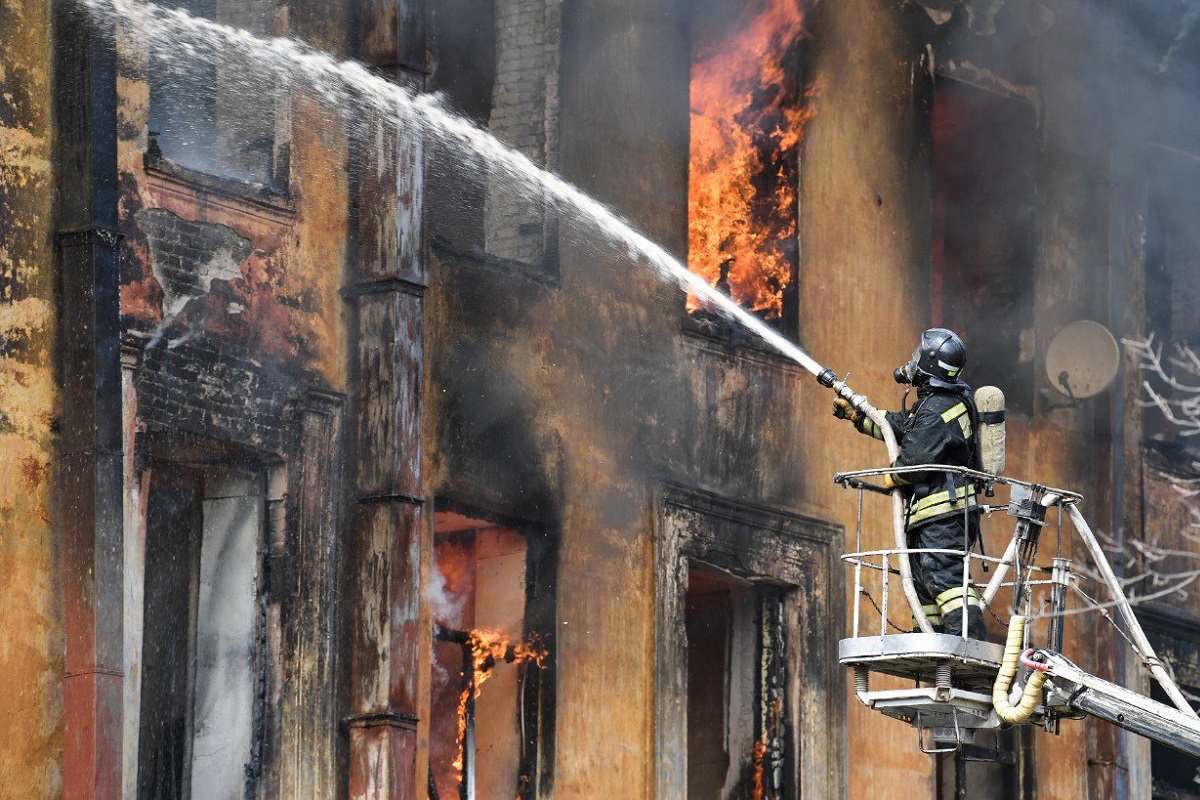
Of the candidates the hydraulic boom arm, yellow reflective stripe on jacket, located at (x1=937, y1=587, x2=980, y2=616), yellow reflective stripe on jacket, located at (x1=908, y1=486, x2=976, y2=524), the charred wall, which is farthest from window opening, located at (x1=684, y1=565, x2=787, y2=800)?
the charred wall

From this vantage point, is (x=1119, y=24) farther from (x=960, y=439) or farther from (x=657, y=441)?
(x=960, y=439)

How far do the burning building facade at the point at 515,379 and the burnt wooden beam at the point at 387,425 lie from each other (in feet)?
0.08

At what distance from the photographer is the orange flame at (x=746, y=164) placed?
1889cm

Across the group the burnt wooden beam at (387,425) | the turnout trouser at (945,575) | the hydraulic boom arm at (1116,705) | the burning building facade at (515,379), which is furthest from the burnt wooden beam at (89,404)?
the hydraulic boom arm at (1116,705)

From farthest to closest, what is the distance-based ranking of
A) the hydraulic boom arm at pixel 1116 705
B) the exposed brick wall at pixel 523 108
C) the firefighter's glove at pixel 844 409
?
the exposed brick wall at pixel 523 108
the firefighter's glove at pixel 844 409
the hydraulic boom arm at pixel 1116 705

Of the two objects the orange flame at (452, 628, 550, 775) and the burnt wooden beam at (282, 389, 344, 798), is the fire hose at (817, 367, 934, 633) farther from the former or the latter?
the orange flame at (452, 628, 550, 775)

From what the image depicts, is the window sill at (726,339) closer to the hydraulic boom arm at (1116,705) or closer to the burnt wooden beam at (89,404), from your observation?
the burnt wooden beam at (89,404)

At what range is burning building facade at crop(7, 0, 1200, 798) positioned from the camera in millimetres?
13539

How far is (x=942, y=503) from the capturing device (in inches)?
505

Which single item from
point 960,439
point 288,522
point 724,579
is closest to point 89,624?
point 288,522

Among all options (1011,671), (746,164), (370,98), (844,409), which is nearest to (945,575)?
(1011,671)

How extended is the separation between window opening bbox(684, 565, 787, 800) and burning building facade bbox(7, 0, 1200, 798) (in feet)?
0.11

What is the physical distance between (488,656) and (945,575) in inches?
166

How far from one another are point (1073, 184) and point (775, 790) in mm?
6358
